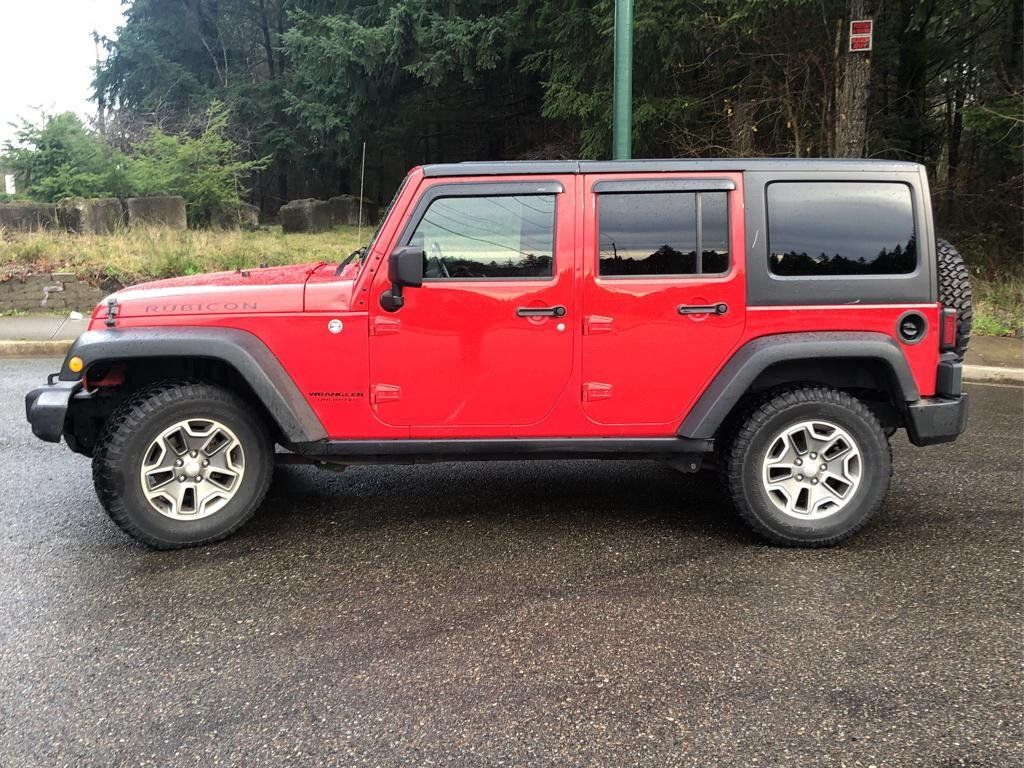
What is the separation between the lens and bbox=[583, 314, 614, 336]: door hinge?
3.96 m

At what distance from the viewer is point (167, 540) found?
3.96 metres

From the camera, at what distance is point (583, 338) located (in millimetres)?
3971

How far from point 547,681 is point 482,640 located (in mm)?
377

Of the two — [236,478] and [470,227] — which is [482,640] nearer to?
[236,478]

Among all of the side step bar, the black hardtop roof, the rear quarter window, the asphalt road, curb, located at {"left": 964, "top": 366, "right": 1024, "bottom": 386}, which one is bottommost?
the asphalt road

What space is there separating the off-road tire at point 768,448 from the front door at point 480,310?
97 cm

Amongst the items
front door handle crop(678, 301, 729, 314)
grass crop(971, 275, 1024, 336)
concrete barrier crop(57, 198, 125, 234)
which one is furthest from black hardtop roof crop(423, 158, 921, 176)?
concrete barrier crop(57, 198, 125, 234)

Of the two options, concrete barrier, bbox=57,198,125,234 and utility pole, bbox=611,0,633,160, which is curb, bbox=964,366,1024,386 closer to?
utility pole, bbox=611,0,633,160

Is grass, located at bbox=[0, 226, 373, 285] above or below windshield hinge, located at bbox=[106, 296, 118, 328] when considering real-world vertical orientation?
above

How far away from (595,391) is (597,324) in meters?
0.33

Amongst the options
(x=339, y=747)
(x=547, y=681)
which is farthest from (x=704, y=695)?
(x=339, y=747)

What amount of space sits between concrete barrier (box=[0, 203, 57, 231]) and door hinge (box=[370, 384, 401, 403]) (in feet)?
42.4

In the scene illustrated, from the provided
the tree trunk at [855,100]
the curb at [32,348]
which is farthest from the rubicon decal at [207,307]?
the tree trunk at [855,100]

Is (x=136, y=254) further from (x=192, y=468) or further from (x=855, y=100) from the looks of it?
(x=855, y=100)
